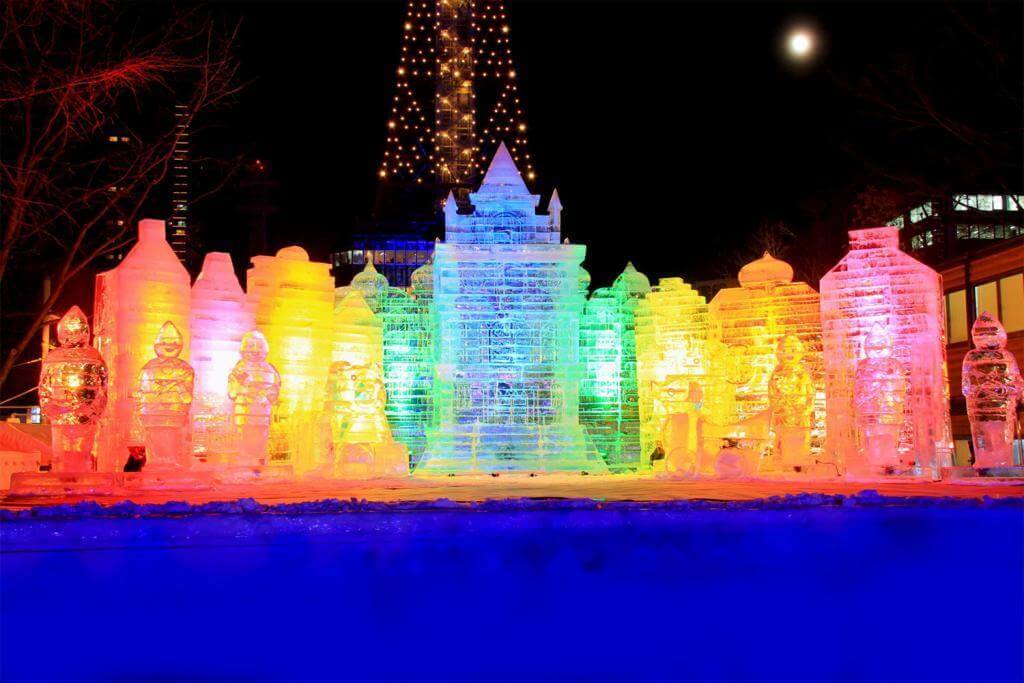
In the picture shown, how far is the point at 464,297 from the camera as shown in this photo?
14711mm

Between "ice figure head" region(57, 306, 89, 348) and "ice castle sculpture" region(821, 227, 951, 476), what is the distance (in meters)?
8.51

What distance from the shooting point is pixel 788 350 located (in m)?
12.2

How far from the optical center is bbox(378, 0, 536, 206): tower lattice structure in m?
25.5

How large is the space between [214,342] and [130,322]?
1272 mm

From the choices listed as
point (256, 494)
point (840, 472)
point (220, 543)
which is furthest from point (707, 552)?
point (840, 472)

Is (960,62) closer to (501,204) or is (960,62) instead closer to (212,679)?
(501,204)

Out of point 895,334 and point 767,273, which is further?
point 767,273

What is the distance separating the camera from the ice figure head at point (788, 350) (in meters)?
12.1

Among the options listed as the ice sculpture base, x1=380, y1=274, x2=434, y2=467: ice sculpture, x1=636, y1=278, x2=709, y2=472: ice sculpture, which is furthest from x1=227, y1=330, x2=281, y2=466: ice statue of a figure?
the ice sculpture base

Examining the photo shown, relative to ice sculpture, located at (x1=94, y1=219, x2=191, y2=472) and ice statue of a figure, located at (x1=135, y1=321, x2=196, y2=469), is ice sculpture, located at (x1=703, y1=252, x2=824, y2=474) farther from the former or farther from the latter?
ice sculpture, located at (x1=94, y1=219, x2=191, y2=472)

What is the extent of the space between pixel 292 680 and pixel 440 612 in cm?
98

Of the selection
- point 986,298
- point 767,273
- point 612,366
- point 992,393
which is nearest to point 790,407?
point 767,273

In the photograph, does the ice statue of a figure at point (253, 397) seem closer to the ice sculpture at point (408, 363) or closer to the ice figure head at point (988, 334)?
the ice sculpture at point (408, 363)

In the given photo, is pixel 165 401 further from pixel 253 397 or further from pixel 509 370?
pixel 509 370
